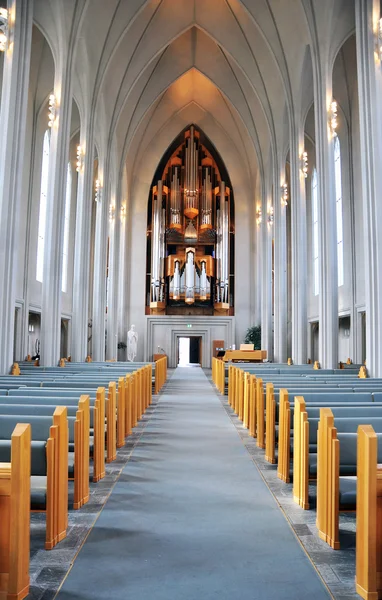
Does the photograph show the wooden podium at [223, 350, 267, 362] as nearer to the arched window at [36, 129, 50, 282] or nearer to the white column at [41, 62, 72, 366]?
the white column at [41, 62, 72, 366]

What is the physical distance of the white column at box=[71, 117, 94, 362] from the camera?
17.1 m

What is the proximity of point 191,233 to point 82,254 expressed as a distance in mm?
12668

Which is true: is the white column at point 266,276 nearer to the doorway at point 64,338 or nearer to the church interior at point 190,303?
the church interior at point 190,303

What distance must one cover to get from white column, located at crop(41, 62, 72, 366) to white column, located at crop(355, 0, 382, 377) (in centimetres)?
779

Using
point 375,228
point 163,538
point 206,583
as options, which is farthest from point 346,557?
point 375,228

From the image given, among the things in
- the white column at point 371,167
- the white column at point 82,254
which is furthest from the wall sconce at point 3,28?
the white column at point 371,167

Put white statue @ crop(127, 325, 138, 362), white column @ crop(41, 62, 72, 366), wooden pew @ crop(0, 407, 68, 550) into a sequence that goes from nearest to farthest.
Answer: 1. wooden pew @ crop(0, 407, 68, 550)
2. white column @ crop(41, 62, 72, 366)
3. white statue @ crop(127, 325, 138, 362)

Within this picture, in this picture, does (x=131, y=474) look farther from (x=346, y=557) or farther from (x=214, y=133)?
(x=214, y=133)

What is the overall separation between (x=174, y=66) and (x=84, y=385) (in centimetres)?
2221

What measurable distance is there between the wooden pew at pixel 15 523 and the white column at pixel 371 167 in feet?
29.8

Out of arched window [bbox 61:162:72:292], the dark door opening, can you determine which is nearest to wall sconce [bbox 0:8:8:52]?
arched window [bbox 61:162:72:292]

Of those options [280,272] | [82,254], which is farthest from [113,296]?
[280,272]

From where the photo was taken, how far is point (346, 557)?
3.47 meters

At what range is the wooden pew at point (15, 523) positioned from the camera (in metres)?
2.83
